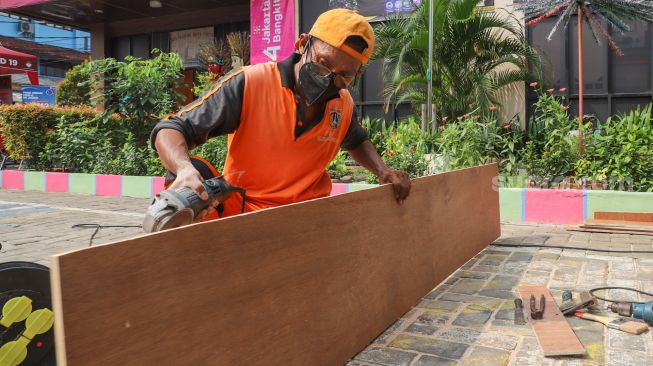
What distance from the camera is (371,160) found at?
3.47 metres

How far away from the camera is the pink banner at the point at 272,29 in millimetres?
13172

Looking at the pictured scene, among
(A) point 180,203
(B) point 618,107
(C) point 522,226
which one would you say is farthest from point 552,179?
(A) point 180,203

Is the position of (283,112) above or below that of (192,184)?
above

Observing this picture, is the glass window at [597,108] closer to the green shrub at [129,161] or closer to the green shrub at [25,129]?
the green shrub at [129,161]

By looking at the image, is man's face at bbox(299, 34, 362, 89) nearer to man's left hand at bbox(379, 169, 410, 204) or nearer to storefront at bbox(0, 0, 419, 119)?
man's left hand at bbox(379, 169, 410, 204)

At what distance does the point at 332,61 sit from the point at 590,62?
940 centimetres

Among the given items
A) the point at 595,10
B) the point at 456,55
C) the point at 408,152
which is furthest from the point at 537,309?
the point at 456,55

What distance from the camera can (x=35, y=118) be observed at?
11555 mm

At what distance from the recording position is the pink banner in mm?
13172

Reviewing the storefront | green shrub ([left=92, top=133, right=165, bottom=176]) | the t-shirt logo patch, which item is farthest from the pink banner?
the t-shirt logo patch

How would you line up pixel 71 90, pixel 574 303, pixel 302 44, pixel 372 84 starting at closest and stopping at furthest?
pixel 302 44 → pixel 574 303 → pixel 372 84 → pixel 71 90

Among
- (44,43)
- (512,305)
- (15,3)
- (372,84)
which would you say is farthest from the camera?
(44,43)

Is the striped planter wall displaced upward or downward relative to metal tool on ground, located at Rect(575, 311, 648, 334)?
upward

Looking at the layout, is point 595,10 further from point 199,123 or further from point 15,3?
point 15,3
